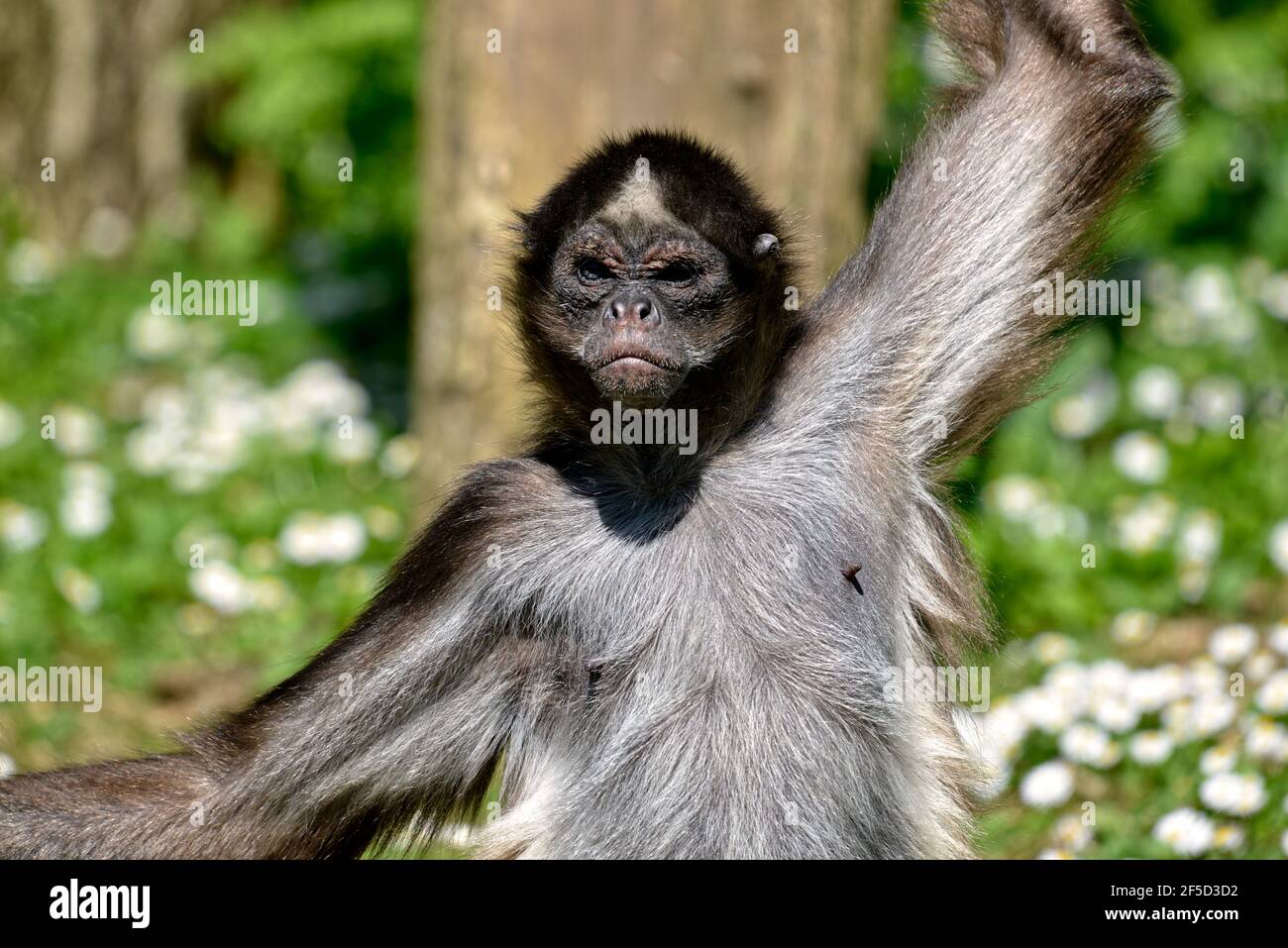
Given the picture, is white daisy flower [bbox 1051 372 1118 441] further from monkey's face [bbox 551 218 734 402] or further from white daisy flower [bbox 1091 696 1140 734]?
monkey's face [bbox 551 218 734 402]

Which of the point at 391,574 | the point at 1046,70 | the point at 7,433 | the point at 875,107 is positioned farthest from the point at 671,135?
the point at 7,433

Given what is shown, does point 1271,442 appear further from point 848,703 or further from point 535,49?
point 848,703

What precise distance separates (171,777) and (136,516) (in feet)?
18.5

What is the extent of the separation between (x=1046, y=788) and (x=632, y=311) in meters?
3.27

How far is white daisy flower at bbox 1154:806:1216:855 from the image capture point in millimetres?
6824

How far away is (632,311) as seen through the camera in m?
5.79

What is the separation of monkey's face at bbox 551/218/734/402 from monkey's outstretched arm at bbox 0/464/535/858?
73 cm

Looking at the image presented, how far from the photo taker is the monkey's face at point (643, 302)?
5.79 m

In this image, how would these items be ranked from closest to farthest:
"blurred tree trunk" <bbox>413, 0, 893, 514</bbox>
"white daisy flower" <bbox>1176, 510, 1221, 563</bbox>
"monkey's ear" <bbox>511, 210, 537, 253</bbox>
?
"monkey's ear" <bbox>511, 210, 537, 253</bbox>
"blurred tree trunk" <bbox>413, 0, 893, 514</bbox>
"white daisy flower" <bbox>1176, 510, 1221, 563</bbox>

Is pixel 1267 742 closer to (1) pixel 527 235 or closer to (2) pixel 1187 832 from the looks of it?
(2) pixel 1187 832

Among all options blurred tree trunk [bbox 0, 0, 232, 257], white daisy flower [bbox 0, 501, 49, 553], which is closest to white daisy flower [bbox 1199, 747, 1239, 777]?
white daisy flower [bbox 0, 501, 49, 553]

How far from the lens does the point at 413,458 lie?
12.2 meters

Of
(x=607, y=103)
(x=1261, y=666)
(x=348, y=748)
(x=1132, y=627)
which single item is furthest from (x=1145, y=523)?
(x=348, y=748)

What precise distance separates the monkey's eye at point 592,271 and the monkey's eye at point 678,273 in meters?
0.18
